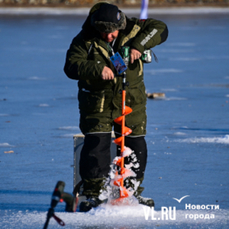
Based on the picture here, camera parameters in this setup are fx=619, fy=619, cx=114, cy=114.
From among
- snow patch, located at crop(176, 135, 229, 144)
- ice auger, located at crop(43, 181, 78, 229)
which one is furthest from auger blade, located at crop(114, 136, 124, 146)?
snow patch, located at crop(176, 135, 229, 144)

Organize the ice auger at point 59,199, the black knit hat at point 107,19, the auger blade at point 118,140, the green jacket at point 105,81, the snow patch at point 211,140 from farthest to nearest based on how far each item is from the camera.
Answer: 1. the snow patch at point 211,140
2. the auger blade at point 118,140
3. the green jacket at point 105,81
4. the black knit hat at point 107,19
5. the ice auger at point 59,199

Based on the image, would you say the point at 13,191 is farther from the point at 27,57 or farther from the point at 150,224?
the point at 27,57

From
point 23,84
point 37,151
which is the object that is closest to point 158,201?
point 37,151

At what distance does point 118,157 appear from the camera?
188 inches

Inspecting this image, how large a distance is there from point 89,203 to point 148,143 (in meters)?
2.45

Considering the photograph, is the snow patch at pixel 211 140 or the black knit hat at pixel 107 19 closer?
the black knit hat at pixel 107 19

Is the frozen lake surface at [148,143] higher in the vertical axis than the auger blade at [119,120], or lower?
lower

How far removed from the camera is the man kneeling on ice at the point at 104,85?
4586 mm

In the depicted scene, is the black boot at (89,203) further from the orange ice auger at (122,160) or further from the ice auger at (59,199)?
the ice auger at (59,199)

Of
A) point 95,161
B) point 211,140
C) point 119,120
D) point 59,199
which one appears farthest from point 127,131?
point 211,140

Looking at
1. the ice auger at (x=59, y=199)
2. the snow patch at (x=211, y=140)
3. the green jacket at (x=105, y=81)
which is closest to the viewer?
the ice auger at (x=59, y=199)

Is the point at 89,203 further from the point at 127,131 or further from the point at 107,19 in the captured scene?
the point at 107,19

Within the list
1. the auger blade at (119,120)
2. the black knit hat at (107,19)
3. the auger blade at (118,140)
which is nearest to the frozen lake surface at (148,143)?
the auger blade at (118,140)

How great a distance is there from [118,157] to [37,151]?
2.01 metres
